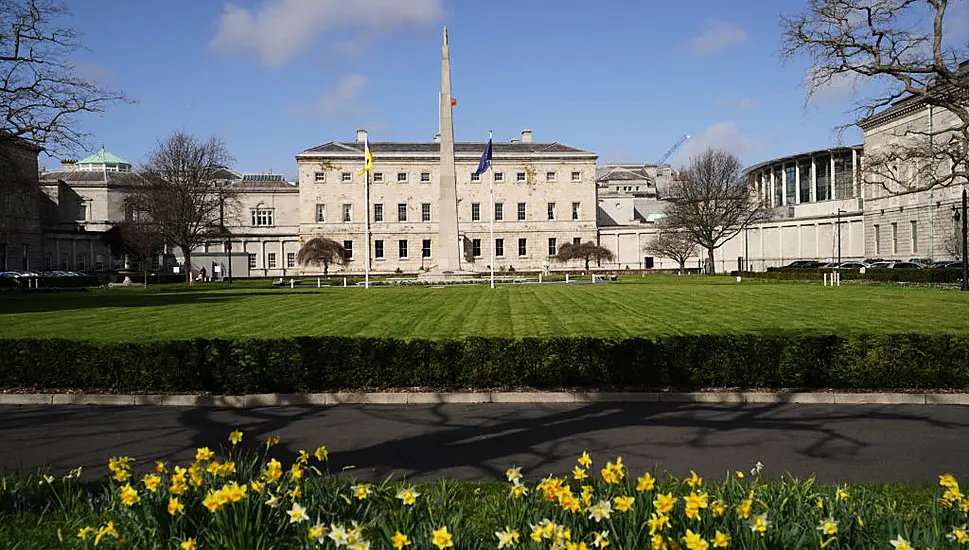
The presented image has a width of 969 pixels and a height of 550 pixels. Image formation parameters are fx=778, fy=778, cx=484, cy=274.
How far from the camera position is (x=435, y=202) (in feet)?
296

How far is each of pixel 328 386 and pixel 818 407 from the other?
785 cm

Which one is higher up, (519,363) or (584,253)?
(584,253)

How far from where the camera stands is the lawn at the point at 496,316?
20.4 meters

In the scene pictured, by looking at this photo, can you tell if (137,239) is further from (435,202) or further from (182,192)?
(435,202)

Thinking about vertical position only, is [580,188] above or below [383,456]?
above

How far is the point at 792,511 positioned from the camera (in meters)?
5.48

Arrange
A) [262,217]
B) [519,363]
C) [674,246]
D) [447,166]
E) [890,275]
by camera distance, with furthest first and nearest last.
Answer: [262,217]
[674,246]
[447,166]
[890,275]
[519,363]

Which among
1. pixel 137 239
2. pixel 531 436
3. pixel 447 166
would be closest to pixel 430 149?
pixel 137 239

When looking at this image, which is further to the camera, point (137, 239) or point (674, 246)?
point (674, 246)

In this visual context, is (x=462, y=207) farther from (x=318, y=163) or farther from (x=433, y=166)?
(x=318, y=163)

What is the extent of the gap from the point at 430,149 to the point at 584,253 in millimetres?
22390

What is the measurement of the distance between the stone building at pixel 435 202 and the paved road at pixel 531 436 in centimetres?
7493

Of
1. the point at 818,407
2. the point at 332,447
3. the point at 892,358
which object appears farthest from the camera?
the point at 892,358

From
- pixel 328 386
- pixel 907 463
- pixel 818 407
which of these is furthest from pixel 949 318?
pixel 328 386
